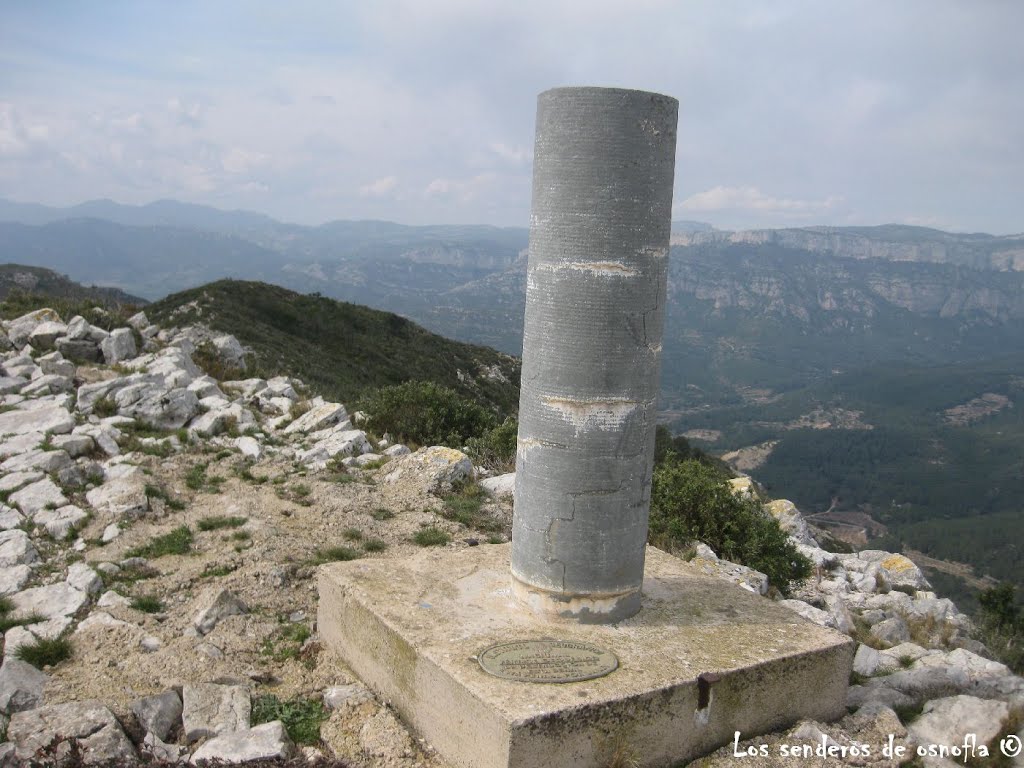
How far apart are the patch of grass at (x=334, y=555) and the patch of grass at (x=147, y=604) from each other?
54.7 inches

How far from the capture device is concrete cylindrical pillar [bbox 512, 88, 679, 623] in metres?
4.74

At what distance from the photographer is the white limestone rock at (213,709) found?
450 cm

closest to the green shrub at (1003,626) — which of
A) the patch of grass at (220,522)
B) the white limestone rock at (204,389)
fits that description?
the patch of grass at (220,522)

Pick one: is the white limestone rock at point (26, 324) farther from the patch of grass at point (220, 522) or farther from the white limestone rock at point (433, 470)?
the white limestone rock at point (433, 470)

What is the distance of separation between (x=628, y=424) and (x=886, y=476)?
120 meters

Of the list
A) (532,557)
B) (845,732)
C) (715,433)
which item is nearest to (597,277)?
(532,557)

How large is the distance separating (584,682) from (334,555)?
3.79 m

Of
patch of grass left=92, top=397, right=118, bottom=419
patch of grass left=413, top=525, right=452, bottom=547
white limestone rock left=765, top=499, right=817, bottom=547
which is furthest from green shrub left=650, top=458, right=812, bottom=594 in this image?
patch of grass left=92, top=397, right=118, bottom=419

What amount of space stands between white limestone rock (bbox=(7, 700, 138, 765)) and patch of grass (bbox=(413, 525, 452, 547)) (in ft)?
12.1

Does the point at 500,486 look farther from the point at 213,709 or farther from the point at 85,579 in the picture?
the point at 213,709

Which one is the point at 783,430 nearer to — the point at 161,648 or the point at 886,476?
the point at 886,476

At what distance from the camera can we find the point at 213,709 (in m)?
4.69

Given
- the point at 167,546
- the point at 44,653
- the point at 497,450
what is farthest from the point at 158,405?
the point at 44,653

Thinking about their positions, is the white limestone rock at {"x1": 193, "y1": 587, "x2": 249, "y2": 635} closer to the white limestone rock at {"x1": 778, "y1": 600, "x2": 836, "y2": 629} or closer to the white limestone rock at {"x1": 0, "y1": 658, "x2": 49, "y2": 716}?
the white limestone rock at {"x1": 0, "y1": 658, "x2": 49, "y2": 716}
